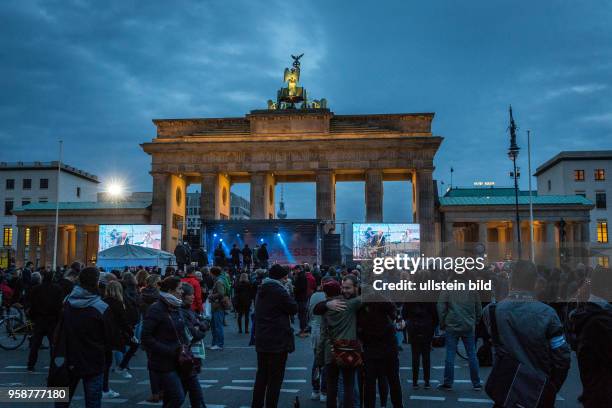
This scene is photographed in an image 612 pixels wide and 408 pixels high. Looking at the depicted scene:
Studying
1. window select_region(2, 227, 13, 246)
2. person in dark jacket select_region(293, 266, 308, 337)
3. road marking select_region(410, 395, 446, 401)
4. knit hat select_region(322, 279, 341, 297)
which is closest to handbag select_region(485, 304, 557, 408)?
knit hat select_region(322, 279, 341, 297)

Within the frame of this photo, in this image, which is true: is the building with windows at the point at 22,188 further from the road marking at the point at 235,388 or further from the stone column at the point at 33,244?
the road marking at the point at 235,388

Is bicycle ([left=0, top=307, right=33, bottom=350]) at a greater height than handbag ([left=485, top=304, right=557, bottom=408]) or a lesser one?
lesser

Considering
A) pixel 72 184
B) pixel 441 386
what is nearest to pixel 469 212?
pixel 441 386

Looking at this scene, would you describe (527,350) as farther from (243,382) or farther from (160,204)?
(160,204)

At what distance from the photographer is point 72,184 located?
282ft

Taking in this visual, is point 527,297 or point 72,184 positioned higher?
point 72,184

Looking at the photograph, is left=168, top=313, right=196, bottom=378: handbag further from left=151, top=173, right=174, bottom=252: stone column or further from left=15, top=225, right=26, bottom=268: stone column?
left=15, top=225, right=26, bottom=268: stone column

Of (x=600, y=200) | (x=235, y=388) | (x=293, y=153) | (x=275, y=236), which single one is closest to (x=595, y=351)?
(x=235, y=388)

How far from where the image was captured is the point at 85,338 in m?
6.26

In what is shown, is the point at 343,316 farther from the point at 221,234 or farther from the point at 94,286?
the point at 221,234

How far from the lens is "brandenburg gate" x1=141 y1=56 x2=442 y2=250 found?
52938 millimetres

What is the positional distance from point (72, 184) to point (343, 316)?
289 feet

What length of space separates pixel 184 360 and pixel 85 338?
1157mm

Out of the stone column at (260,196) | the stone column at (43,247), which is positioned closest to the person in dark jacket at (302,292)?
the stone column at (260,196)
